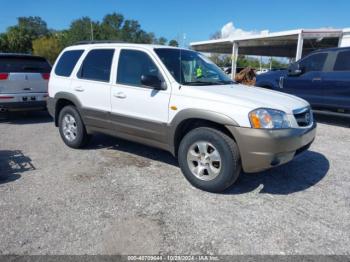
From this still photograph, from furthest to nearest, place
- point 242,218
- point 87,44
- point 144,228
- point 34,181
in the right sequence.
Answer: point 87,44 → point 34,181 → point 242,218 → point 144,228

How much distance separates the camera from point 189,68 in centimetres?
452

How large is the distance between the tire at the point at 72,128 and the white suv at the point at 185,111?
20 millimetres

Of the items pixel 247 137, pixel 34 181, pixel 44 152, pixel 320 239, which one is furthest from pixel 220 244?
pixel 44 152

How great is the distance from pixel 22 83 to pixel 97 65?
3689mm

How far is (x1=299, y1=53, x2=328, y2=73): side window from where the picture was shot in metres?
8.10

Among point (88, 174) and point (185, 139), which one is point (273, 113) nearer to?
point (185, 139)

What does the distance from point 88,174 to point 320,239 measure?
125 inches

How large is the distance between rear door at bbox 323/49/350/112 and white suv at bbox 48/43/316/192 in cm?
398

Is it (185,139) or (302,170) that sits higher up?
(185,139)

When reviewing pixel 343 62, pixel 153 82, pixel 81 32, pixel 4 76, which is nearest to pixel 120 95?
pixel 153 82

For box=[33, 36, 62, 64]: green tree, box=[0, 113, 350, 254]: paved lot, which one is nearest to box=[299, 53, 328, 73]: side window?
box=[0, 113, 350, 254]: paved lot

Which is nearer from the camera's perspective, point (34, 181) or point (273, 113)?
point (273, 113)

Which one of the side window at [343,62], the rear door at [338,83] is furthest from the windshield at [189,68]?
the side window at [343,62]

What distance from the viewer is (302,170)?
4.74 metres
